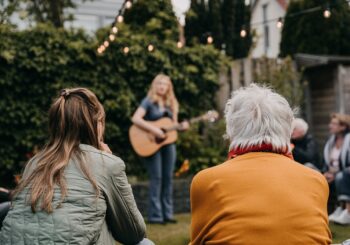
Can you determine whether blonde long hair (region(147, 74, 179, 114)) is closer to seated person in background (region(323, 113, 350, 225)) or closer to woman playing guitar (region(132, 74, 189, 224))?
woman playing guitar (region(132, 74, 189, 224))

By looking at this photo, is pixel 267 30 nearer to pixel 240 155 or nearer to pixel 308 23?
pixel 308 23

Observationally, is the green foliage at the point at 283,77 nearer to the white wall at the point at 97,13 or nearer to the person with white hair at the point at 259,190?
the white wall at the point at 97,13

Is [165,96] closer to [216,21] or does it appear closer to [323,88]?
[323,88]

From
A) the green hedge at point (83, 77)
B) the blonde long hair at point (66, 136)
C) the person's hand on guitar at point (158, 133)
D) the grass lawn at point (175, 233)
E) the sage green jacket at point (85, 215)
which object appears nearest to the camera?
the sage green jacket at point (85, 215)

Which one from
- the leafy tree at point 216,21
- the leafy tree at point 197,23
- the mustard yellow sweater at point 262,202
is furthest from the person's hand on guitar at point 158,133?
the leafy tree at point 216,21

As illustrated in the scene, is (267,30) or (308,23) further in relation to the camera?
(267,30)

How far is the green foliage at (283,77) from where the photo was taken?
10.4m

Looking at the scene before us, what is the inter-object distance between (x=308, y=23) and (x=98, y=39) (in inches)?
285

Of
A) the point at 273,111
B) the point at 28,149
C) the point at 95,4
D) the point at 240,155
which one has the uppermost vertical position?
the point at 95,4

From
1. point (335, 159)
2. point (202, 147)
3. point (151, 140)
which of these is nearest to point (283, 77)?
point (202, 147)

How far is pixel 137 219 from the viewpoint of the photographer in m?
3.10

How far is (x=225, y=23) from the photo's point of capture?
616 inches

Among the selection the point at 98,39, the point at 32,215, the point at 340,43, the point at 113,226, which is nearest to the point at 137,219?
the point at 113,226

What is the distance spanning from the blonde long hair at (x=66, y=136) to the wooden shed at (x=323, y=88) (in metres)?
7.71
